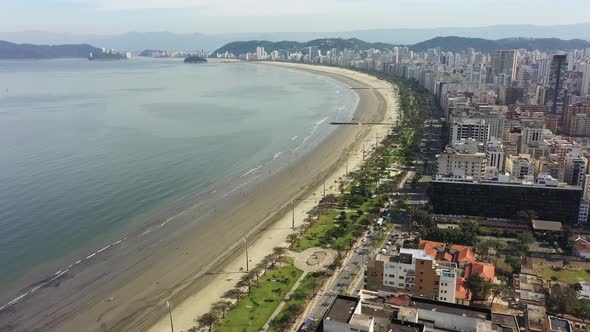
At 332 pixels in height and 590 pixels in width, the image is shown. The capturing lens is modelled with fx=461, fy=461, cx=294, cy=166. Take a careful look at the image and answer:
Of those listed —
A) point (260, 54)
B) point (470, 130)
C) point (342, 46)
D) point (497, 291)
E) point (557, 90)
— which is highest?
point (342, 46)

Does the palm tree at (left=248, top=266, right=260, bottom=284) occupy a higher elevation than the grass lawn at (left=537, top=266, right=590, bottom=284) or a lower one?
lower

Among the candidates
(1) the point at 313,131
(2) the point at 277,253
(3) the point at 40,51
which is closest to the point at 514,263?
(2) the point at 277,253

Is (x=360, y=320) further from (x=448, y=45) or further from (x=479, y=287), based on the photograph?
(x=448, y=45)

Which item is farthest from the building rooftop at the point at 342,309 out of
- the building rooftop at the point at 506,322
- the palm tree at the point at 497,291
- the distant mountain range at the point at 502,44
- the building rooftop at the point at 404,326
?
the distant mountain range at the point at 502,44

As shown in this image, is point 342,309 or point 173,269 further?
point 173,269

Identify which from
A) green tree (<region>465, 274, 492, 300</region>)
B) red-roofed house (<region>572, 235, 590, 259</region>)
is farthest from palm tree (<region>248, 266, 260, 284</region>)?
red-roofed house (<region>572, 235, 590, 259</region>)

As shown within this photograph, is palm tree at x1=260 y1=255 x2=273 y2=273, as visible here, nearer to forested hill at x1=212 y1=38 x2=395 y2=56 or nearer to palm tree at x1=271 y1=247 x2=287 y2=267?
palm tree at x1=271 y1=247 x2=287 y2=267
